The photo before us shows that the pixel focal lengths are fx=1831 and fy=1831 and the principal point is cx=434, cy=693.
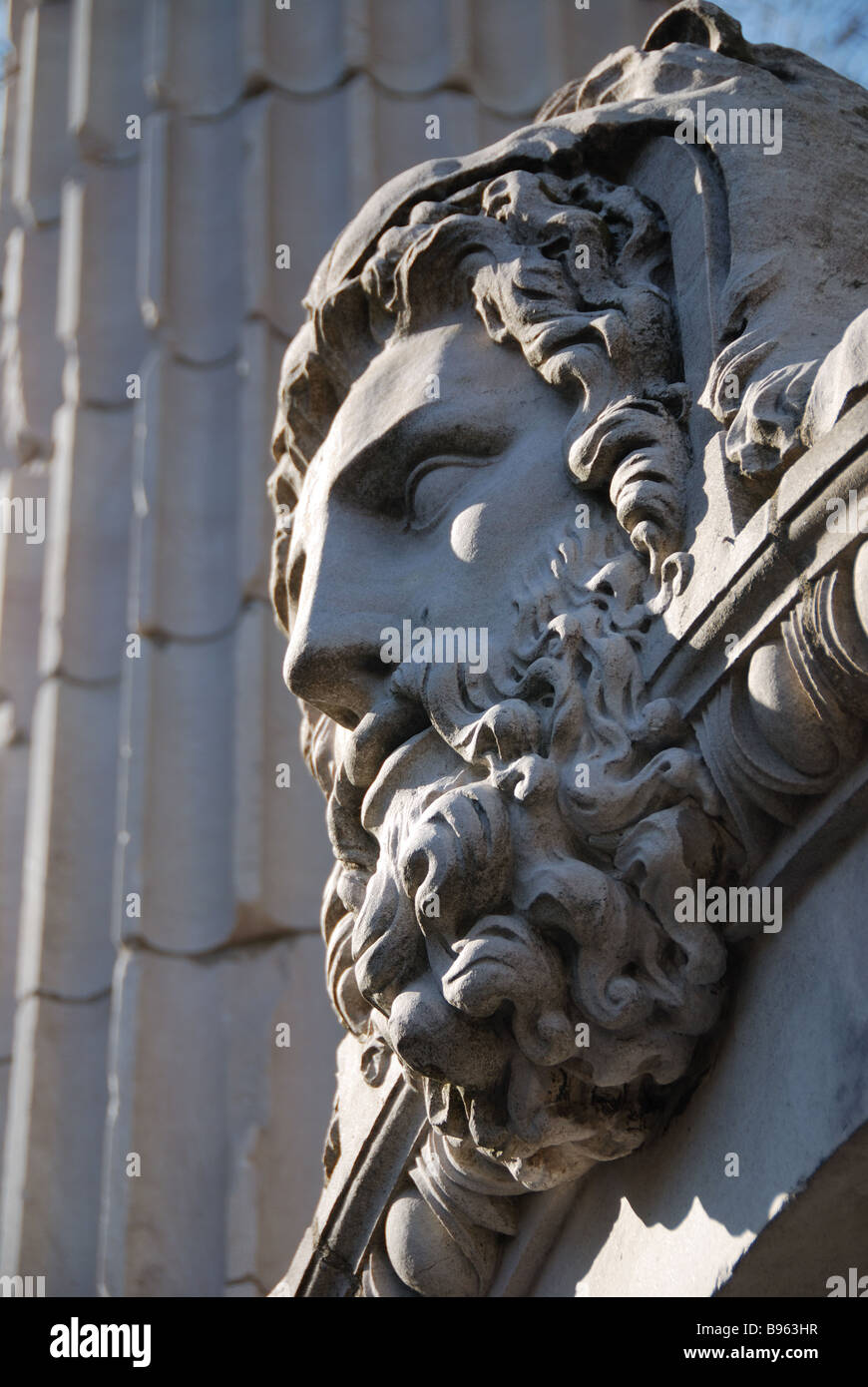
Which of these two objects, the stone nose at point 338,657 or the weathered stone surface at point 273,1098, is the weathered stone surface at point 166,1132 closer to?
the weathered stone surface at point 273,1098

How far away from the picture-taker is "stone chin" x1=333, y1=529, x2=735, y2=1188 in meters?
1.77

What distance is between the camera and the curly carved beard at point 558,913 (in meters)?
1.77

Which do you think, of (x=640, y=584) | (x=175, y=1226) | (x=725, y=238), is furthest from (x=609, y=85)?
(x=175, y=1226)

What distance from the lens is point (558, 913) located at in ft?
5.79

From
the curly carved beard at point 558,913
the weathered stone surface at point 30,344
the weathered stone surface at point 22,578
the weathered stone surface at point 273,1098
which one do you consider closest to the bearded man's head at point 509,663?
the curly carved beard at point 558,913

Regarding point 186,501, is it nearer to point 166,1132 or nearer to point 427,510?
point 166,1132

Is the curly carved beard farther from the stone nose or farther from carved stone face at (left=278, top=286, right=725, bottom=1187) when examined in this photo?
the stone nose

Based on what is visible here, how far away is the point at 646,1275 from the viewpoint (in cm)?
184

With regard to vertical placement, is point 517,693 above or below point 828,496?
below

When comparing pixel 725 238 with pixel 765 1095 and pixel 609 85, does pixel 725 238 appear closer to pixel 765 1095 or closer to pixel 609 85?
pixel 609 85

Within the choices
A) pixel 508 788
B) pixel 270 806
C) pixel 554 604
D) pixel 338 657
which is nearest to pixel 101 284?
pixel 270 806

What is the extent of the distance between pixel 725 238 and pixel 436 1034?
97 centimetres

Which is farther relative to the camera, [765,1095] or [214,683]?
[214,683]

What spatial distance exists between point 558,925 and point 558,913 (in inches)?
0.7
